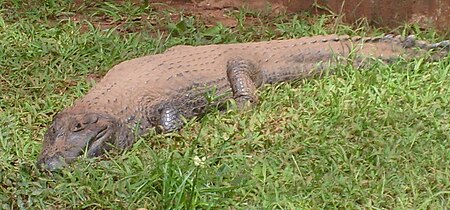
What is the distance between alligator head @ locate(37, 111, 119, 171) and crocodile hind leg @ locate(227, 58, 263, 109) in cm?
92

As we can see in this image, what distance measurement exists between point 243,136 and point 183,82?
792 mm

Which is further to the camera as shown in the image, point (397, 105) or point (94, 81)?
point (94, 81)

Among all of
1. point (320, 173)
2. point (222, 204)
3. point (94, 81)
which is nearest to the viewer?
point (222, 204)

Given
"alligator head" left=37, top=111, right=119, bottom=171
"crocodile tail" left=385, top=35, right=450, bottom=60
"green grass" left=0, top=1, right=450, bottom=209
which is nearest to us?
"green grass" left=0, top=1, right=450, bottom=209

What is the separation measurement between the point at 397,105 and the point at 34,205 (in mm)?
2328

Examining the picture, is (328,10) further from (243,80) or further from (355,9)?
(243,80)

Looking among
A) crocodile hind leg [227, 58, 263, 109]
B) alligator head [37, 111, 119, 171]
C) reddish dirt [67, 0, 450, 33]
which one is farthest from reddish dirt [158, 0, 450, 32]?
alligator head [37, 111, 119, 171]

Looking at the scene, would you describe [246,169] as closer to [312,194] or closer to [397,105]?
[312,194]

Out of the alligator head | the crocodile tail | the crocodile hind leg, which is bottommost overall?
the crocodile hind leg

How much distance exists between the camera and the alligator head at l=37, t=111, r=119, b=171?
459 cm

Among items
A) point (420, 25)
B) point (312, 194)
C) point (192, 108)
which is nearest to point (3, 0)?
point (192, 108)

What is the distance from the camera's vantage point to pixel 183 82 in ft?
18.2

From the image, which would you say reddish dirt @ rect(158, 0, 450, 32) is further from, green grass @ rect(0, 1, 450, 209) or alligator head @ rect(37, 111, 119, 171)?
alligator head @ rect(37, 111, 119, 171)

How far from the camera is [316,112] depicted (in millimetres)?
5246
